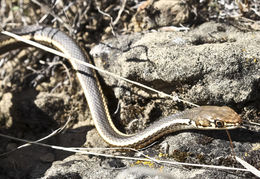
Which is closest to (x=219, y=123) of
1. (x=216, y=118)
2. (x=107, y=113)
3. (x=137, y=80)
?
(x=216, y=118)

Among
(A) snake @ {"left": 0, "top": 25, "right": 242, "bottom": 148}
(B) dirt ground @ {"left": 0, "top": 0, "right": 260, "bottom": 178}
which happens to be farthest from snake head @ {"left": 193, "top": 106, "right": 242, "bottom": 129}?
(B) dirt ground @ {"left": 0, "top": 0, "right": 260, "bottom": 178}

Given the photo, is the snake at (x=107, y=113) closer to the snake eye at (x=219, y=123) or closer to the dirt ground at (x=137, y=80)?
the snake eye at (x=219, y=123)

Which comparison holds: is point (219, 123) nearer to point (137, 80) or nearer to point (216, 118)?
point (216, 118)

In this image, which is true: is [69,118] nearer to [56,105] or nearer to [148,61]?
[56,105]

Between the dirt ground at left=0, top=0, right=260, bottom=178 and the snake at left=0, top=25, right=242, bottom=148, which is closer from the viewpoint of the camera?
the snake at left=0, top=25, right=242, bottom=148

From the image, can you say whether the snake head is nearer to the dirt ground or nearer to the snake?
the snake

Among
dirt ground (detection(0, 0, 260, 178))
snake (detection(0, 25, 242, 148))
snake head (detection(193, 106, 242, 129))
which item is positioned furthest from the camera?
dirt ground (detection(0, 0, 260, 178))

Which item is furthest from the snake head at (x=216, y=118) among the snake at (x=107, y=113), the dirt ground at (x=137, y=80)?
the dirt ground at (x=137, y=80)

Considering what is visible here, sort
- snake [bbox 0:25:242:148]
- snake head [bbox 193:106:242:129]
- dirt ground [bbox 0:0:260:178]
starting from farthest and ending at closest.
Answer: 1. dirt ground [bbox 0:0:260:178]
2. snake [bbox 0:25:242:148]
3. snake head [bbox 193:106:242:129]
